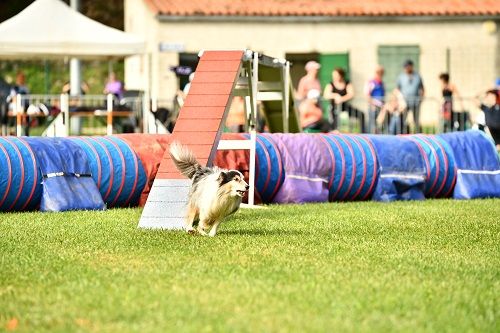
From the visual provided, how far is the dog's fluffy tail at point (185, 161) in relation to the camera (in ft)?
35.6

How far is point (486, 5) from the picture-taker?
35.3m

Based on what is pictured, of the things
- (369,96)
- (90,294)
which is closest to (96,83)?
(369,96)

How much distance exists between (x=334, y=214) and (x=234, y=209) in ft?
8.37

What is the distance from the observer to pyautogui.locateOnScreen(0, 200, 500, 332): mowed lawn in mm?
6301

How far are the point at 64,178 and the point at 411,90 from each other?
13.2m

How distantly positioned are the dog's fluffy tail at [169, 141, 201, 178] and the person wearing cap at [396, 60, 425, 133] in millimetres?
14181

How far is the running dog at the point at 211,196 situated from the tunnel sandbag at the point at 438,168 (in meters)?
5.89

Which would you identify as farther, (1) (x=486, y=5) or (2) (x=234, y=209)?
(1) (x=486, y=5)

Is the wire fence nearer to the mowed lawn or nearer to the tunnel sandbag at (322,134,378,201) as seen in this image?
the tunnel sandbag at (322,134,378,201)

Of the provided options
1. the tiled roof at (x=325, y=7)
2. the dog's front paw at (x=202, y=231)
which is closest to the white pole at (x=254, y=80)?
the dog's front paw at (x=202, y=231)

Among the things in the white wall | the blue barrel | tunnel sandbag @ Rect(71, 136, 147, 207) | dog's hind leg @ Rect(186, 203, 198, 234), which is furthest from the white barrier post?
dog's hind leg @ Rect(186, 203, 198, 234)

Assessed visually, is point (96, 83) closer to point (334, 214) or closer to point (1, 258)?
point (334, 214)

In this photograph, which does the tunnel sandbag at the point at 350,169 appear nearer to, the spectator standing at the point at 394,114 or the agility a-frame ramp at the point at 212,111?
the agility a-frame ramp at the point at 212,111

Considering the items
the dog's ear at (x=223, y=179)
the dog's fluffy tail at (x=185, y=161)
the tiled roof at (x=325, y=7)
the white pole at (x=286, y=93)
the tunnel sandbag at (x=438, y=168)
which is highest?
the tiled roof at (x=325, y=7)
